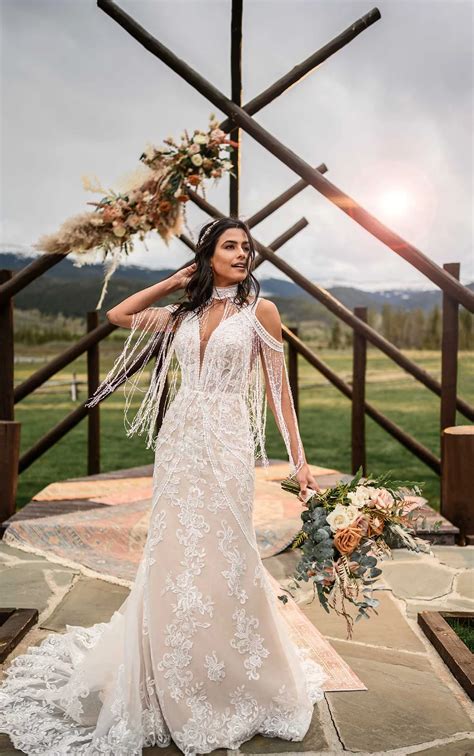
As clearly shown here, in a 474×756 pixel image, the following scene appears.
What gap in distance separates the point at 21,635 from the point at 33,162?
58.7 feet

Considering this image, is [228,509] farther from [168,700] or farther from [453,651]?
[453,651]

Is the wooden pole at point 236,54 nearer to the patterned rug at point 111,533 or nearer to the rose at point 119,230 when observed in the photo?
the rose at point 119,230

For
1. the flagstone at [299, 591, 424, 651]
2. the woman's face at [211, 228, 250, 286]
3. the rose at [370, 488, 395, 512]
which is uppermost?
the woman's face at [211, 228, 250, 286]

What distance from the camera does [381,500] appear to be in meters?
2.91

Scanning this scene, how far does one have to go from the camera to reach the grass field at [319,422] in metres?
13.2

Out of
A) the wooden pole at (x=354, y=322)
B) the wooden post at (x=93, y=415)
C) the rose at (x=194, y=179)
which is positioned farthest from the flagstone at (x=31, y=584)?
the wooden pole at (x=354, y=322)

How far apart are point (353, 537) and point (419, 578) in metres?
2.70

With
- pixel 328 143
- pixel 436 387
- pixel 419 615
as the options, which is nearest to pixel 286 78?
pixel 436 387

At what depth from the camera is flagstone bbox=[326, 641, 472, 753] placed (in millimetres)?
3045

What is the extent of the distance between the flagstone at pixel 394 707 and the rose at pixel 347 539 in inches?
34.1

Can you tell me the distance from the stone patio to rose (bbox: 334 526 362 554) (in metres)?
0.86

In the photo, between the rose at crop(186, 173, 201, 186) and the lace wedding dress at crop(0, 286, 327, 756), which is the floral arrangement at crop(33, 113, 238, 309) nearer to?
the rose at crop(186, 173, 201, 186)

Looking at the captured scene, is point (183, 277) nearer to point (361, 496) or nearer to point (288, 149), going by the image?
point (361, 496)

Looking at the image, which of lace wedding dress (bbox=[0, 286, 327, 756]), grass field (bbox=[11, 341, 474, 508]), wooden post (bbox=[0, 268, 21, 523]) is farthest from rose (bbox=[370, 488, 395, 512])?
grass field (bbox=[11, 341, 474, 508])
